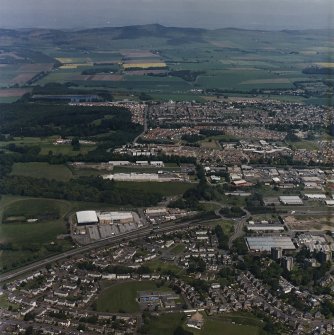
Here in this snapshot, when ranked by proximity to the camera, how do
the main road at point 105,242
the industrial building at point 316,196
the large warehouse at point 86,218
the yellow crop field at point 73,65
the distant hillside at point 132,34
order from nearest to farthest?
the main road at point 105,242 → the large warehouse at point 86,218 → the industrial building at point 316,196 → the yellow crop field at point 73,65 → the distant hillside at point 132,34

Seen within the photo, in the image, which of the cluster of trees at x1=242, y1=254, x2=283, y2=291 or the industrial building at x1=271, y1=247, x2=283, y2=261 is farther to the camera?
the industrial building at x1=271, y1=247, x2=283, y2=261

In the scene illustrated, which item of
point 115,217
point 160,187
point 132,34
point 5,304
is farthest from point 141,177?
point 132,34

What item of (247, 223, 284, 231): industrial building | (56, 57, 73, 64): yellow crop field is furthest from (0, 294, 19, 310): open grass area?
(56, 57, 73, 64): yellow crop field

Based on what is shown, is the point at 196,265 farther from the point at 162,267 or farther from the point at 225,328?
the point at 225,328

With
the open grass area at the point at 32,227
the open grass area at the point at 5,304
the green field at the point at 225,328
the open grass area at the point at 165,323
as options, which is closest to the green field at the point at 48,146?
the open grass area at the point at 32,227

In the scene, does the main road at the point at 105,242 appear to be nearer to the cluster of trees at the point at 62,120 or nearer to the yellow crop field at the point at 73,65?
the cluster of trees at the point at 62,120

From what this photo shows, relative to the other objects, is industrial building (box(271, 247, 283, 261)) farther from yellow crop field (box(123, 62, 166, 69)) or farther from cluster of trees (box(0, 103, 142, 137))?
yellow crop field (box(123, 62, 166, 69))

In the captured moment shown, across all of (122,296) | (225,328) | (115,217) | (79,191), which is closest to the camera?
(225,328)
